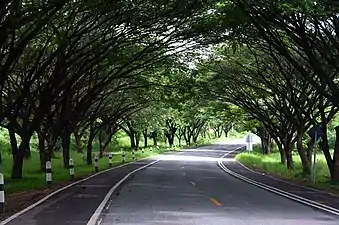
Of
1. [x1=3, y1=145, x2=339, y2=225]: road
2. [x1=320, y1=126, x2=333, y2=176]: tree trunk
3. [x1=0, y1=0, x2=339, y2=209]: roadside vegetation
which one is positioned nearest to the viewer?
[x1=3, y1=145, x2=339, y2=225]: road

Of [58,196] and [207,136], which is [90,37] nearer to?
[58,196]

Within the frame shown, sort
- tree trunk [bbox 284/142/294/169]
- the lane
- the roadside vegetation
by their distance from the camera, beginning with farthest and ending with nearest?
tree trunk [bbox 284/142/294/169] → the roadside vegetation → the lane

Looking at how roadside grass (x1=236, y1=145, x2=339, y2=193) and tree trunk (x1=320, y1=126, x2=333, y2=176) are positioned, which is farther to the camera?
tree trunk (x1=320, y1=126, x2=333, y2=176)

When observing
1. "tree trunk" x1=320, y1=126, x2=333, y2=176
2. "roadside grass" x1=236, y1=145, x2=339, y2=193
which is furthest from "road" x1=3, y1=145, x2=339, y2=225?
"tree trunk" x1=320, y1=126, x2=333, y2=176

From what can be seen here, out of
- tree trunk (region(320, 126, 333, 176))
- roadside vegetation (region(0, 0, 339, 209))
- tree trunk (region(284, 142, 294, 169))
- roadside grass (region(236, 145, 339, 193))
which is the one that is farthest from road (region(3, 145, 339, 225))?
tree trunk (region(284, 142, 294, 169))

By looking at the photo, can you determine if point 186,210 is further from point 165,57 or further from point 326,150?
point 165,57

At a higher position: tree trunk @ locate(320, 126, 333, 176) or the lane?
tree trunk @ locate(320, 126, 333, 176)

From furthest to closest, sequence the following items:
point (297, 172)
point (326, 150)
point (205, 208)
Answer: point (297, 172)
point (326, 150)
point (205, 208)

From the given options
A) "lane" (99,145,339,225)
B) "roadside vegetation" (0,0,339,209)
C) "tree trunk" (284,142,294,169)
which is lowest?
"lane" (99,145,339,225)

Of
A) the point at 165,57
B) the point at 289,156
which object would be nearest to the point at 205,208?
the point at 165,57

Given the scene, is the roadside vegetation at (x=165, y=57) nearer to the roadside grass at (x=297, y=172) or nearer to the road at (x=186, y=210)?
the roadside grass at (x=297, y=172)

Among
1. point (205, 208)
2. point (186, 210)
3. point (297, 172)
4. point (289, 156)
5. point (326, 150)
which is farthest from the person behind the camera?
point (289, 156)

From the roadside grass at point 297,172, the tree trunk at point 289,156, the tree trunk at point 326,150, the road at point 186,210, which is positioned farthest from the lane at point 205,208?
the tree trunk at point 289,156

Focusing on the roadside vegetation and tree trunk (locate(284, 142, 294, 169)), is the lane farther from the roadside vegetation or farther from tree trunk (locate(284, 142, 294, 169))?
tree trunk (locate(284, 142, 294, 169))
